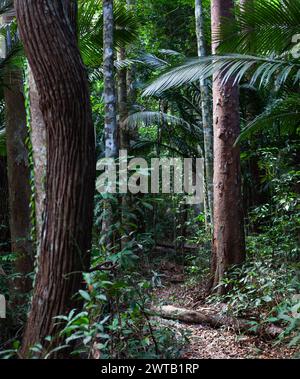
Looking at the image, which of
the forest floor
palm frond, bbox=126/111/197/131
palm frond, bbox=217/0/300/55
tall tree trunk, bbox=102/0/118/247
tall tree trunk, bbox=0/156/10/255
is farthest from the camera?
palm frond, bbox=126/111/197/131

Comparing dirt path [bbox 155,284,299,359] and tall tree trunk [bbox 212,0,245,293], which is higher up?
tall tree trunk [bbox 212,0,245,293]

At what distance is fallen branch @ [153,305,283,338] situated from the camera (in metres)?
5.62

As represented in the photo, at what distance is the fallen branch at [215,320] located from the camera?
18.4 ft

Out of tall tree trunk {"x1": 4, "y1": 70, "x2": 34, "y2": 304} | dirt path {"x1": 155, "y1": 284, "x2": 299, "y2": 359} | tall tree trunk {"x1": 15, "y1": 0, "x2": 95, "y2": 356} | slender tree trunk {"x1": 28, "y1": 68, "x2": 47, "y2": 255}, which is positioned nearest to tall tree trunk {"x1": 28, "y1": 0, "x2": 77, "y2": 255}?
slender tree trunk {"x1": 28, "y1": 68, "x2": 47, "y2": 255}

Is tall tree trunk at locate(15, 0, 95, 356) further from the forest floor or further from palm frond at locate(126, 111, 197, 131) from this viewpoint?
palm frond at locate(126, 111, 197, 131)

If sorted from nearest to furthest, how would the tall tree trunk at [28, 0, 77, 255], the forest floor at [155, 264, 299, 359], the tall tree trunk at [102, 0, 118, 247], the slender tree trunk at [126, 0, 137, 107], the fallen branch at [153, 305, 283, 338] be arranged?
the tall tree trunk at [28, 0, 77, 255], the forest floor at [155, 264, 299, 359], the fallen branch at [153, 305, 283, 338], the tall tree trunk at [102, 0, 118, 247], the slender tree trunk at [126, 0, 137, 107]

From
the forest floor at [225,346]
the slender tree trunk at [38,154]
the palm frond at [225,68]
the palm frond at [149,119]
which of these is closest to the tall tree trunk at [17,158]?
the palm frond at [225,68]

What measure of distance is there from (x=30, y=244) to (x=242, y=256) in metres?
3.26

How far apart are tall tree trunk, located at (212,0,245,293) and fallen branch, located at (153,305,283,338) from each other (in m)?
0.93

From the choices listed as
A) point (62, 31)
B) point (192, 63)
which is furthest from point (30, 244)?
point (62, 31)

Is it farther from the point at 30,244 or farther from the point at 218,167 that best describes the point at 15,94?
the point at 218,167

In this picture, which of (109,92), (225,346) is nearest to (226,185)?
(109,92)
